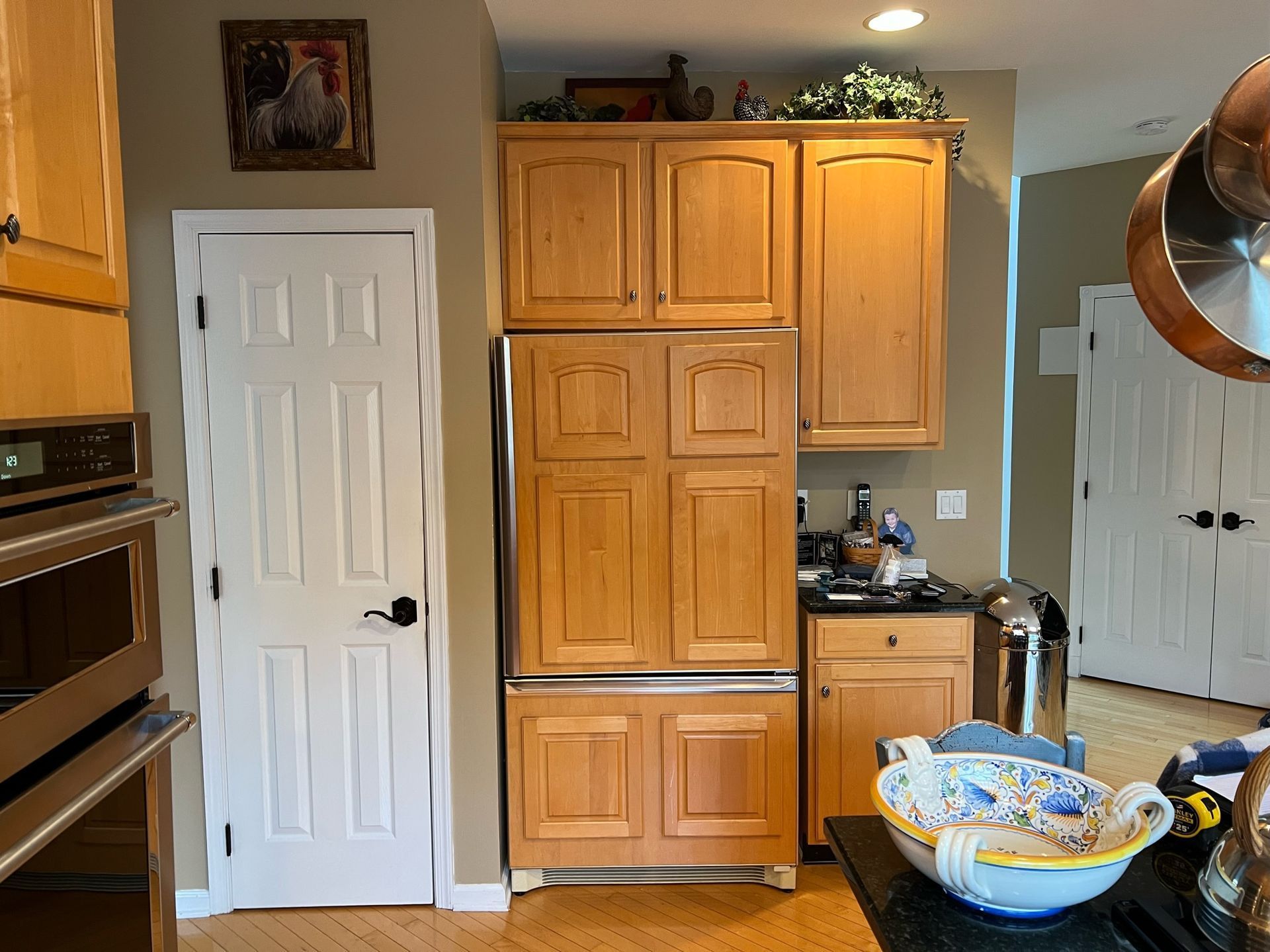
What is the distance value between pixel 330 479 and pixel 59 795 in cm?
160

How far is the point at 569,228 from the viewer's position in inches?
109

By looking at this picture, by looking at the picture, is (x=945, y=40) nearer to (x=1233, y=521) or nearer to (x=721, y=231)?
(x=721, y=231)

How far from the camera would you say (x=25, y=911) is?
1006 mm

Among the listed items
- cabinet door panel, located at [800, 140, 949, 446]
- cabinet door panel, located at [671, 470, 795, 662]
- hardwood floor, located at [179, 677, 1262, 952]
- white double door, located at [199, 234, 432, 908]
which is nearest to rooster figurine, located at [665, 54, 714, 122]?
cabinet door panel, located at [800, 140, 949, 446]

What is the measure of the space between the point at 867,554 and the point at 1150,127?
2.45 metres

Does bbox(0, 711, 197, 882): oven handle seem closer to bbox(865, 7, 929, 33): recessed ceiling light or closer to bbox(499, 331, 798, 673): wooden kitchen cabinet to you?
bbox(499, 331, 798, 673): wooden kitchen cabinet

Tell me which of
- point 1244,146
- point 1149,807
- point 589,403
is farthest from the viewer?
point 589,403

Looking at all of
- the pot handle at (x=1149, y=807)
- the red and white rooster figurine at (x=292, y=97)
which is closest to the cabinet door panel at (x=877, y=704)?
the pot handle at (x=1149, y=807)

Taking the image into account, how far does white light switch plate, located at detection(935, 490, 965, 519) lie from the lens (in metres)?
3.36

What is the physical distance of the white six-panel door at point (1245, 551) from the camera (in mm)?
4137

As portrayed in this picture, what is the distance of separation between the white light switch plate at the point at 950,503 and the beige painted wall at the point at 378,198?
5.92ft

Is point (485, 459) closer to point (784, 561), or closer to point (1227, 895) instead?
point (784, 561)

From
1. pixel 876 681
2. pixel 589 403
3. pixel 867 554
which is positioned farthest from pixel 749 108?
pixel 876 681

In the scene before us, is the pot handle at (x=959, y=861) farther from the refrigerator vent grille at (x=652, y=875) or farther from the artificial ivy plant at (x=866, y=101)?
the artificial ivy plant at (x=866, y=101)
